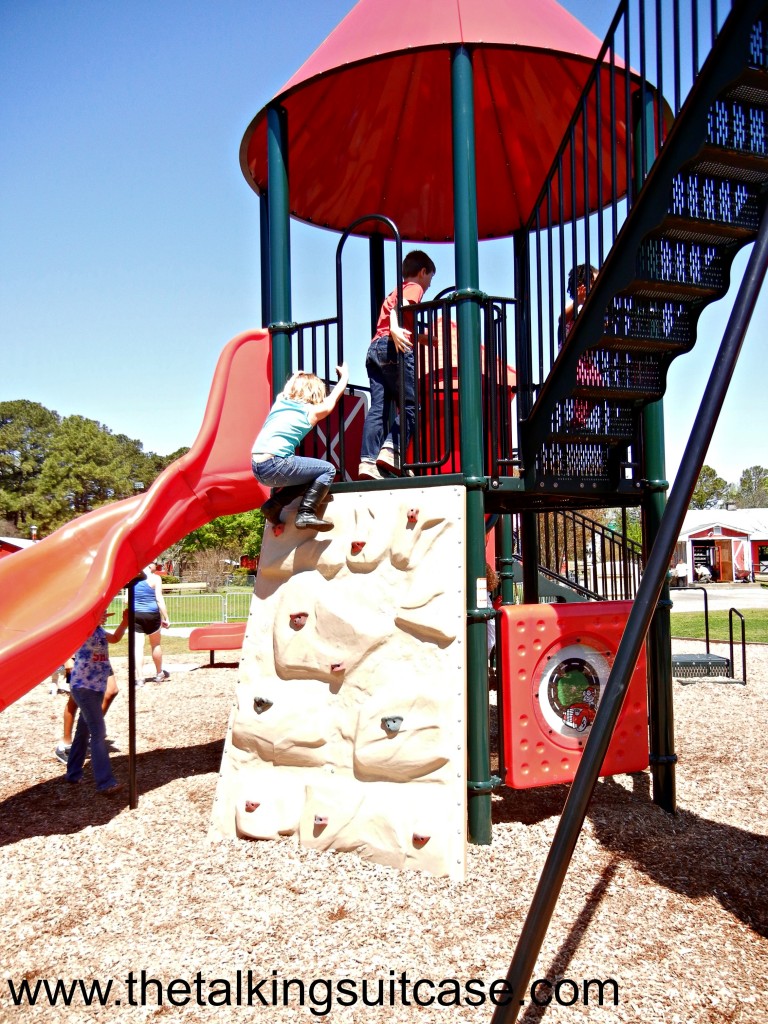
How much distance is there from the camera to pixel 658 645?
569 centimetres

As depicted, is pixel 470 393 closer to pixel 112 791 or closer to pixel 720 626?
pixel 112 791

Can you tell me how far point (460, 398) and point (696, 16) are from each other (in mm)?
2301

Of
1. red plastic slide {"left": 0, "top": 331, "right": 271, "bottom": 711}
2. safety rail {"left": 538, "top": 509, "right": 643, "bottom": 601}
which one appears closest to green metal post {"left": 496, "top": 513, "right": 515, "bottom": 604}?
safety rail {"left": 538, "top": 509, "right": 643, "bottom": 601}

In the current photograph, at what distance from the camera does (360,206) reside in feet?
26.2

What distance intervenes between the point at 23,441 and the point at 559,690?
9324cm

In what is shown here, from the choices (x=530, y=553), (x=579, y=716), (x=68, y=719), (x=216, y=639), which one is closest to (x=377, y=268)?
(x=530, y=553)

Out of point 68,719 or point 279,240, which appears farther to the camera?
point 68,719

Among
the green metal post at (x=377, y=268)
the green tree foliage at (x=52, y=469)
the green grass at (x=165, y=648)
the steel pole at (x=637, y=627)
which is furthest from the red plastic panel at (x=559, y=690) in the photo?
the green tree foliage at (x=52, y=469)

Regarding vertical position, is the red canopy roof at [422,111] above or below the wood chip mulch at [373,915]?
above

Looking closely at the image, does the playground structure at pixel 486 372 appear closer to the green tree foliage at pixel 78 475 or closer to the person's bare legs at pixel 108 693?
the person's bare legs at pixel 108 693

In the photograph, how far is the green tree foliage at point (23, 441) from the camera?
85875 mm

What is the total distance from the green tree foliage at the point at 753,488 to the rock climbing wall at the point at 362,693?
128225 millimetres

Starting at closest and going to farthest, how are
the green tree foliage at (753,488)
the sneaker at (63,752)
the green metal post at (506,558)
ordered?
the sneaker at (63,752)
the green metal post at (506,558)
the green tree foliage at (753,488)

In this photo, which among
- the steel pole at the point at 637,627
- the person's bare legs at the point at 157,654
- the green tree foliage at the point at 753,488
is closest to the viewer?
the steel pole at the point at 637,627
